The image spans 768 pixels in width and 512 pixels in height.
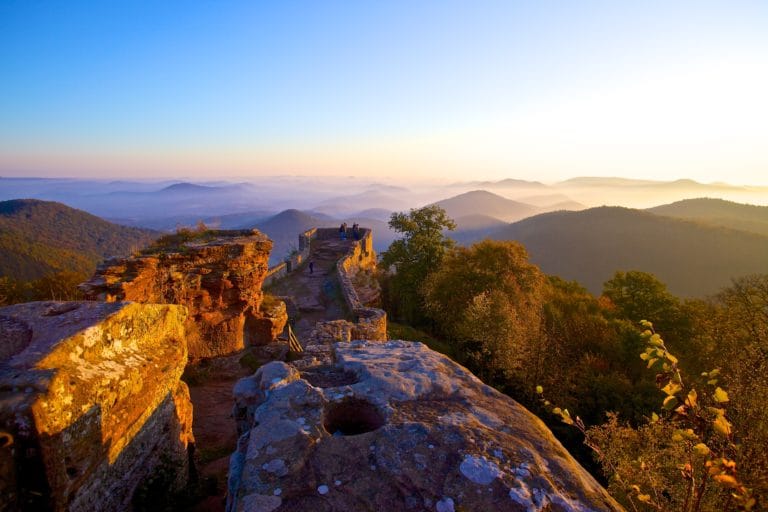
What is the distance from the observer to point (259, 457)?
9.64 ft

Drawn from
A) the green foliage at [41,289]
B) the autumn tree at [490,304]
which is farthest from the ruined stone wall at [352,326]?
the green foliage at [41,289]

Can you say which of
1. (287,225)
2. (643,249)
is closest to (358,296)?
(643,249)

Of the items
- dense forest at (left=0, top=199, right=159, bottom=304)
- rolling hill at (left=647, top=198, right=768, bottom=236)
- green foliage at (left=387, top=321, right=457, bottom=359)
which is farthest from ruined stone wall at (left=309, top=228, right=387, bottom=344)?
rolling hill at (left=647, top=198, right=768, bottom=236)

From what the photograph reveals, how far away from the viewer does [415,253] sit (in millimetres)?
25500

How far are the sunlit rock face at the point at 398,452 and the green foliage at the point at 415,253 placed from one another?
65.2ft

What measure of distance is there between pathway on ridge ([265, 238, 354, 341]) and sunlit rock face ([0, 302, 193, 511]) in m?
12.5

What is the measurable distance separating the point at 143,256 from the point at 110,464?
8433mm

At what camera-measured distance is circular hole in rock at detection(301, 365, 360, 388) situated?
4.48 meters

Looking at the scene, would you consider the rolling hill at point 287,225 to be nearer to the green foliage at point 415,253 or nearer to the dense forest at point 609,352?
the green foliage at point 415,253

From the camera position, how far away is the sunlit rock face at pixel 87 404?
322 cm

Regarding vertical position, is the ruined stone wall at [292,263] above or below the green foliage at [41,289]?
below

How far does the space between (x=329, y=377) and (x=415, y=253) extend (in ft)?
69.0

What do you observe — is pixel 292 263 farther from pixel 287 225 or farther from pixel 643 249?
pixel 287 225

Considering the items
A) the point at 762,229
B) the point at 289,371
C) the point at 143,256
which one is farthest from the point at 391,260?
the point at 762,229
